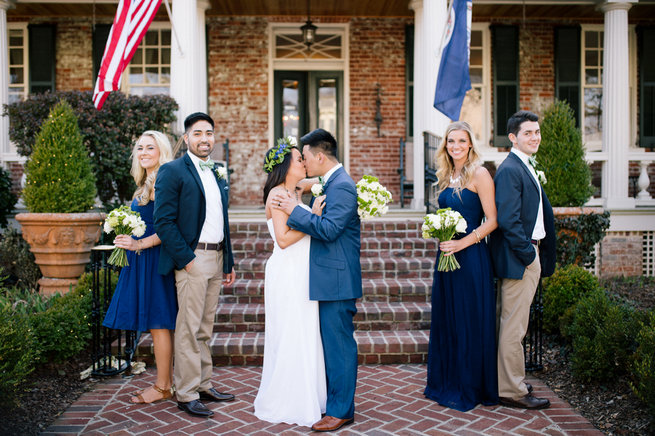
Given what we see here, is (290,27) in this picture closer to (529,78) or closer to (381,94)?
(381,94)

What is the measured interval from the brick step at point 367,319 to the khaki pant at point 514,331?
1.53 meters

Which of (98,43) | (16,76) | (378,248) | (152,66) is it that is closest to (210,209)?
(378,248)

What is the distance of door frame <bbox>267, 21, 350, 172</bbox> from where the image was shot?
33.6ft

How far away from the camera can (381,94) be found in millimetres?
10266

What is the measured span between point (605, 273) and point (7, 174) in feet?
30.1

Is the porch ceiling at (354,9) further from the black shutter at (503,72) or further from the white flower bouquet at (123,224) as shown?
the white flower bouquet at (123,224)

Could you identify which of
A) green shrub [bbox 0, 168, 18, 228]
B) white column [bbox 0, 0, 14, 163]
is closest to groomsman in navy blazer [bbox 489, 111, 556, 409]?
green shrub [bbox 0, 168, 18, 228]

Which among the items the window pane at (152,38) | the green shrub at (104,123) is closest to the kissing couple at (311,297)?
the green shrub at (104,123)

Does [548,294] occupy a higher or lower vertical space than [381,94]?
lower

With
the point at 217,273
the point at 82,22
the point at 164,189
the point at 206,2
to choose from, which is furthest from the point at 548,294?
the point at 82,22

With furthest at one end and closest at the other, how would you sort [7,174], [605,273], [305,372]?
[605,273] → [7,174] → [305,372]

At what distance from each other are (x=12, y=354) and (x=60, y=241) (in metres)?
2.88

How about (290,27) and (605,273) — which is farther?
(290,27)

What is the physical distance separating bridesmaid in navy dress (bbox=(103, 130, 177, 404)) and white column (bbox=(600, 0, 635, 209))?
24.4 feet
